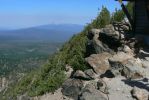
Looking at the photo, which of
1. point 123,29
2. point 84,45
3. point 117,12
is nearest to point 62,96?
point 84,45

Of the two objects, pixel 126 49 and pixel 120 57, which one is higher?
pixel 126 49

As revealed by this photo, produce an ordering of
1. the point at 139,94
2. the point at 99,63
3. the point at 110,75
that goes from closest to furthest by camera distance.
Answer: the point at 139,94, the point at 110,75, the point at 99,63

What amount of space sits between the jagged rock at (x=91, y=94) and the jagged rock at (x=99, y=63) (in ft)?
11.8

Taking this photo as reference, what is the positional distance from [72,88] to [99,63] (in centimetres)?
273

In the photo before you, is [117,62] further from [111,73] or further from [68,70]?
[68,70]

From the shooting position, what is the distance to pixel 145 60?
2373 cm

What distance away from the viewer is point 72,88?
21.7 metres

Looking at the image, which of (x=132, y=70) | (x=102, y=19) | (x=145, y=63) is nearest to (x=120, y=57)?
(x=145, y=63)

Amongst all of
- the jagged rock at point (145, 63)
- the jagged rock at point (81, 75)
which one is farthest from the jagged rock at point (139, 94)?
the jagged rock at point (81, 75)

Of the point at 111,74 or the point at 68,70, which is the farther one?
the point at 68,70

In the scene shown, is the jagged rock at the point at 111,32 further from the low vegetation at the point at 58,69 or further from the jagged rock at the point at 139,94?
the jagged rock at the point at 139,94

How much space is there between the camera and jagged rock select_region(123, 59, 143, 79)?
21.5m

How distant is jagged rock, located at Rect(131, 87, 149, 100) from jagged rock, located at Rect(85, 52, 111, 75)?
13.3 feet

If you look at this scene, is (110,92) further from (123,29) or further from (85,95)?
(123,29)
